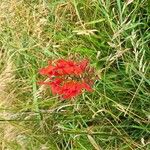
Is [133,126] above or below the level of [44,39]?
below

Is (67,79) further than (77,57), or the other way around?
(77,57)

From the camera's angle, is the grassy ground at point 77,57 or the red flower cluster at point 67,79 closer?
the red flower cluster at point 67,79

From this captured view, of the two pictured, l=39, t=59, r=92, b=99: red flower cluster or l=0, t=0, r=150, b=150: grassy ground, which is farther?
l=0, t=0, r=150, b=150: grassy ground

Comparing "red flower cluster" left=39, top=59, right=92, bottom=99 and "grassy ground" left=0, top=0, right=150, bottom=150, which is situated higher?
"red flower cluster" left=39, top=59, right=92, bottom=99

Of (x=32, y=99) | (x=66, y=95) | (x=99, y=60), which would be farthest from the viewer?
(x=32, y=99)

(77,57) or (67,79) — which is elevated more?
A: (67,79)

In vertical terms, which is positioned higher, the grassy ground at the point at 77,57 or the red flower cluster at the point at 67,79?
the red flower cluster at the point at 67,79

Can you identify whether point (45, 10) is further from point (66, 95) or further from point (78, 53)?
point (66, 95)

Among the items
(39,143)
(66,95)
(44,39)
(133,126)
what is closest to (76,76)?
(66,95)
